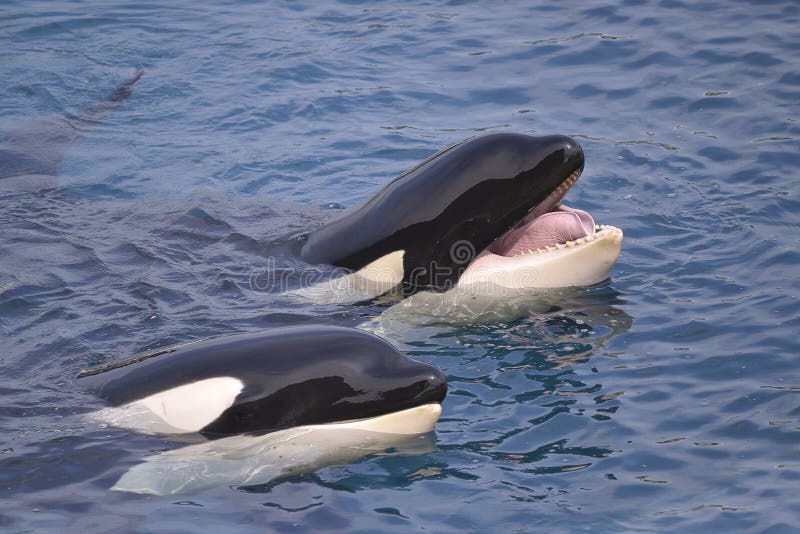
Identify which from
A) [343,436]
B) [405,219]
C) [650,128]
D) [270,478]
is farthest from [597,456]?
[650,128]

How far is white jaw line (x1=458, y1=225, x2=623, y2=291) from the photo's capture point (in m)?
8.80

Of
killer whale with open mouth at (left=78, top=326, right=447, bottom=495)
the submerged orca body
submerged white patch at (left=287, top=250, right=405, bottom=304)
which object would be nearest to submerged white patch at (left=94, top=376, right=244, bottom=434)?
killer whale with open mouth at (left=78, top=326, right=447, bottom=495)

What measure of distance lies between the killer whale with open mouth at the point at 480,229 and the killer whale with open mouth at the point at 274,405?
A: 83.6 inches

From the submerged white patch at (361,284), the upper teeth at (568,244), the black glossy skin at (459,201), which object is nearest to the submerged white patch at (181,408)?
the submerged white patch at (361,284)

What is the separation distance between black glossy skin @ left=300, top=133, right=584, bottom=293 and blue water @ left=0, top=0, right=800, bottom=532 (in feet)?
1.96

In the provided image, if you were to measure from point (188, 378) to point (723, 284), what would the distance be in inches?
201

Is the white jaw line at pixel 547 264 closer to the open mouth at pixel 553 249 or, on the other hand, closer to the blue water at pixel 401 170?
the open mouth at pixel 553 249

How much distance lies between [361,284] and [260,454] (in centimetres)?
258

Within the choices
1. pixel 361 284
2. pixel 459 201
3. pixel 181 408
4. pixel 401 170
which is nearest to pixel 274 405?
pixel 181 408

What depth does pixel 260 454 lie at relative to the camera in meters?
6.66

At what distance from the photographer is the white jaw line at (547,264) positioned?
8797mm

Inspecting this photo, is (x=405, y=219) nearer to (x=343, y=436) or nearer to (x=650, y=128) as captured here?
(x=343, y=436)

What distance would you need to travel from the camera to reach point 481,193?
8641 mm

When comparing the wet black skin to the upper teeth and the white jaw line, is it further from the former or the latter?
the upper teeth
